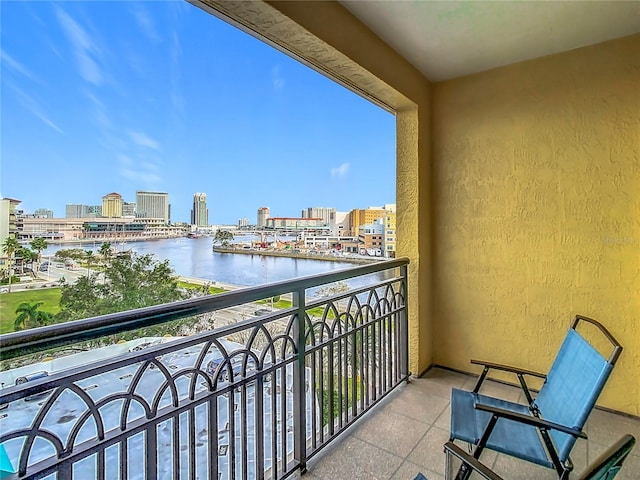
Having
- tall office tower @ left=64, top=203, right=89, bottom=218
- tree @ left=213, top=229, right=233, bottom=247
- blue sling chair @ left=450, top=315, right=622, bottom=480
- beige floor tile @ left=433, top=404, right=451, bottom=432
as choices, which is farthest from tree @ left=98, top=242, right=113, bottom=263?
beige floor tile @ left=433, top=404, right=451, bottom=432

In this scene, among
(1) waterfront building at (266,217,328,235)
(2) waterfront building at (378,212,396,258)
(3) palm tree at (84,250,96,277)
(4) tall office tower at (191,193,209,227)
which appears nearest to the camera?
(3) palm tree at (84,250,96,277)

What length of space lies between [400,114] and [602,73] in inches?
55.0

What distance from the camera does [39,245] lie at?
3.67 ft

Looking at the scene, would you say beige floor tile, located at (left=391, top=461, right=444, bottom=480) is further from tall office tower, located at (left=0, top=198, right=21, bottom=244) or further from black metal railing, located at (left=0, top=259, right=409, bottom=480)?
tall office tower, located at (left=0, top=198, right=21, bottom=244)

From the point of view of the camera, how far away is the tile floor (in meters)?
1.84

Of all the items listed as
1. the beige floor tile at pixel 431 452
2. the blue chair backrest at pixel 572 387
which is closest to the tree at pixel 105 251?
the beige floor tile at pixel 431 452

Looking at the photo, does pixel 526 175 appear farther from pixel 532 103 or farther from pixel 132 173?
pixel 132 173

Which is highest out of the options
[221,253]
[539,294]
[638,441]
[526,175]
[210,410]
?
[526,175]

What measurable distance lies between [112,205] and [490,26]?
7.86ft

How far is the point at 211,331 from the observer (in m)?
1.40

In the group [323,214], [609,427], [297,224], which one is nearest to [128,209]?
[297,224]

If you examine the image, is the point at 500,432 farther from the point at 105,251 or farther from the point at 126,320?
the point at 105,251

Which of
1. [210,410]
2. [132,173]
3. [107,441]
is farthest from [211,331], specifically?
[132,173]

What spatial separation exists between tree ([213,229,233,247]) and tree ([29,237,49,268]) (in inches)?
30.1
